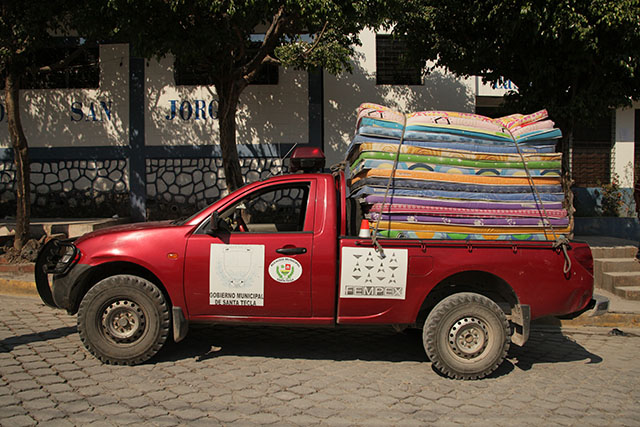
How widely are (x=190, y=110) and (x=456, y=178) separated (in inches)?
376

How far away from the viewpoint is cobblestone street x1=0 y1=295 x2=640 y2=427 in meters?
3.78

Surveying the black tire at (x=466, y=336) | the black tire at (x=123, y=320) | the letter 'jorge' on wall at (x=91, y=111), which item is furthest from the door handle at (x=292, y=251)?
the letter 'jorge' on wall at (x=91, y=111)

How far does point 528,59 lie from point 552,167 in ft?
15.4

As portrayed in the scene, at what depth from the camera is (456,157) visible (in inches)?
191

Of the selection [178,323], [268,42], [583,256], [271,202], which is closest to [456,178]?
[583,256]

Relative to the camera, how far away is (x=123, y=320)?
470cm

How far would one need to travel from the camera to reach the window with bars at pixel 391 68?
12930 millimetres

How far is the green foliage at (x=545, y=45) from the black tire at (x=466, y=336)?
5111 mm

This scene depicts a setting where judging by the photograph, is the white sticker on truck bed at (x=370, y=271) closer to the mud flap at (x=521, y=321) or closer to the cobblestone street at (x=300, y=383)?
the cobblestone street at (x=300, y=383)

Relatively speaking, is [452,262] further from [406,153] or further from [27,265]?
[27,265]

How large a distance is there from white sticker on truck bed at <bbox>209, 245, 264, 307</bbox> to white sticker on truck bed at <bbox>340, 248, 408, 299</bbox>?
768 millimetres

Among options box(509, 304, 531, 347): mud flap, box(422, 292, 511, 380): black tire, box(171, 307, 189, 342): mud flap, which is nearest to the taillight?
box(509, 304, 531, 347): mud flap

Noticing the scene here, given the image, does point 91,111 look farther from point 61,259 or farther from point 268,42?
point 61,259

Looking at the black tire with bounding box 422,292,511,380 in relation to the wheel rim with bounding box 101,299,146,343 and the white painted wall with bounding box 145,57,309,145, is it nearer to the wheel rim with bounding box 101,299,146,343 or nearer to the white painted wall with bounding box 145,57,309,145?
the wheel rim with bounding box 101,299,146,343
